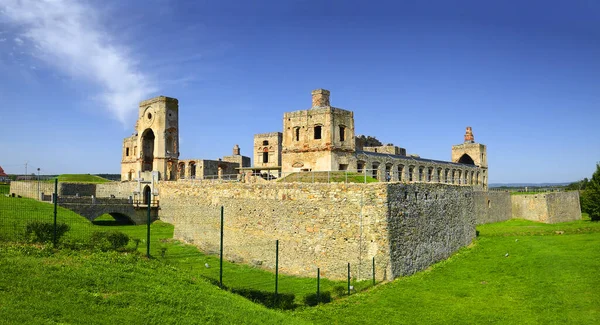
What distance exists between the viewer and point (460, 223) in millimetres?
27719

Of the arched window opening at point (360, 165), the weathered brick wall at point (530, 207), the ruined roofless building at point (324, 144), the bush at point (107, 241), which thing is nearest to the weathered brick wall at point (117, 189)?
the ruined roofless building at point (324, 144)

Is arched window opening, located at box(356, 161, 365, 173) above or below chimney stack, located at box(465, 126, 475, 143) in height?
below

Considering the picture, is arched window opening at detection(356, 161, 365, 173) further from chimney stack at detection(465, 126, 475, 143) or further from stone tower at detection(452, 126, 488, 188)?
chimney stack at detection(465, 126, 475, 143)

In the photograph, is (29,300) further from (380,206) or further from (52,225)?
(380,206)

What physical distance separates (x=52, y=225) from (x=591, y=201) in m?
47.9

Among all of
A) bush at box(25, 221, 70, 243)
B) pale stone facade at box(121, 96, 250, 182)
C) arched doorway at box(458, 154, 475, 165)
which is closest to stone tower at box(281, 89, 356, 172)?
pale stone facade at box(121, 96, 250, 182)

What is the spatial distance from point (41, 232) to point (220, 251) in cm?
675

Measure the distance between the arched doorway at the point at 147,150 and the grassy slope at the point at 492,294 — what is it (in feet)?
118

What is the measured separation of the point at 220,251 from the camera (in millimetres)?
17719

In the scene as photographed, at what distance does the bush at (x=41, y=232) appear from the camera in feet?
41.4

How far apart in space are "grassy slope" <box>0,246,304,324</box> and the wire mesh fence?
1.39 metres

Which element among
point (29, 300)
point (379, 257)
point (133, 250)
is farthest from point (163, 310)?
point (379, 257)

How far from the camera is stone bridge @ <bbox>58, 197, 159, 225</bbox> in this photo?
35438 mm

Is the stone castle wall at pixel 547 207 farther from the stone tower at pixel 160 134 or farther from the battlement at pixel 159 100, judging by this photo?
the battlement at pixel 159 100
